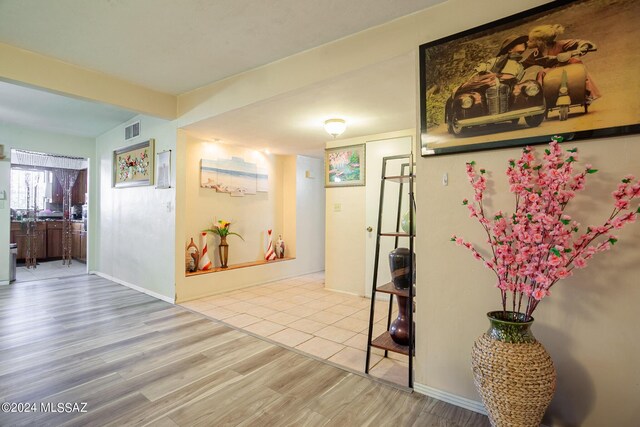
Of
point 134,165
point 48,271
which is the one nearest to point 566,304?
point 134,165

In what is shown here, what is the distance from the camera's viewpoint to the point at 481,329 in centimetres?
174

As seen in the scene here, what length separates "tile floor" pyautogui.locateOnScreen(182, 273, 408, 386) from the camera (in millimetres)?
2424

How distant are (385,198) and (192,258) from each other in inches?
108

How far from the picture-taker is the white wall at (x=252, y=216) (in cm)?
411

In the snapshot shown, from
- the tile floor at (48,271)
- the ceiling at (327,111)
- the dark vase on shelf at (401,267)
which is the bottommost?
the tile floor at (48,271)

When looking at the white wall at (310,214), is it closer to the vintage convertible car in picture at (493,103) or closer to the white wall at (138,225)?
the white wall at (138,225)

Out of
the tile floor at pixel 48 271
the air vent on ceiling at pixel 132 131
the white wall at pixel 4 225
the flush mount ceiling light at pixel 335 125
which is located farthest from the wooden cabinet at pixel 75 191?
the flush mount ceiling light at pixel 335 125

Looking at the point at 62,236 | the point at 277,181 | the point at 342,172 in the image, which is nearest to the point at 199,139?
the point at 277,181

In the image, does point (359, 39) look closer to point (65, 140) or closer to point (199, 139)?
point (199, 139)

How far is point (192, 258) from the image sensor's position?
14.1 ft

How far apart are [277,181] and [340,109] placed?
275 cm

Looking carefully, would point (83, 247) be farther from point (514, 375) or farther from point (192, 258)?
point (514, 375)

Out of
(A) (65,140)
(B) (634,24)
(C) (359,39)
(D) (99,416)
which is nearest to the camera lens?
(B) (634,24)

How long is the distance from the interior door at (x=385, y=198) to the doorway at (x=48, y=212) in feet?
17.6
